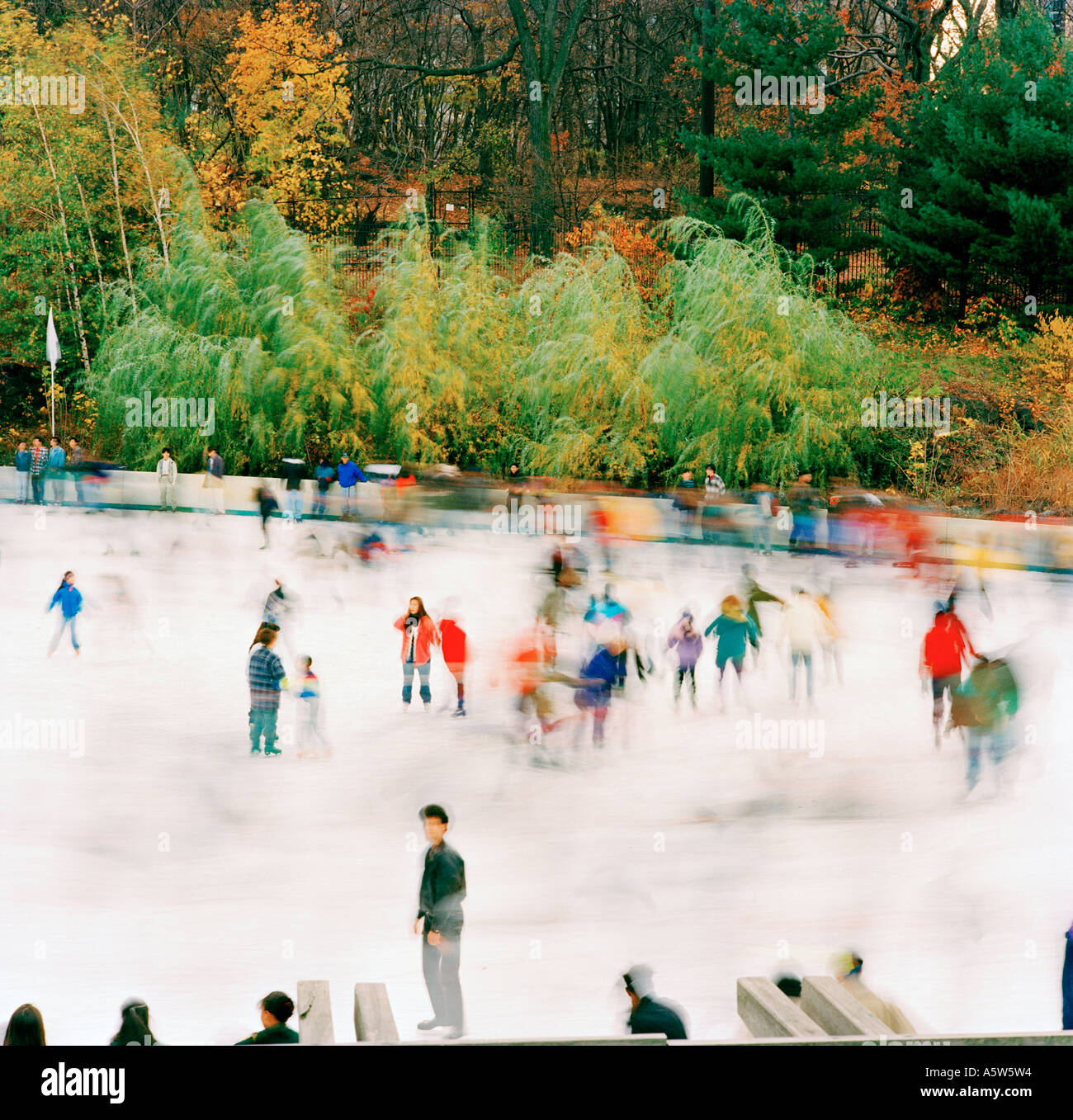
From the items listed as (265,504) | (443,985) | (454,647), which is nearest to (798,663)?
(454,647)

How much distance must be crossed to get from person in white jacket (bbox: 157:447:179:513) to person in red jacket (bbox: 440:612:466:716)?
43.6 feet

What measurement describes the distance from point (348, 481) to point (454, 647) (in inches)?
473

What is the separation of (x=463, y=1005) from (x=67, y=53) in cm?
3236

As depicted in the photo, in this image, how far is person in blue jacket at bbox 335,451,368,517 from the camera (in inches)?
923

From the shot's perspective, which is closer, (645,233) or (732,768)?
(732,768)

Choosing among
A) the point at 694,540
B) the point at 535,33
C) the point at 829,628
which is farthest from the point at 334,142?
the point at 829,628

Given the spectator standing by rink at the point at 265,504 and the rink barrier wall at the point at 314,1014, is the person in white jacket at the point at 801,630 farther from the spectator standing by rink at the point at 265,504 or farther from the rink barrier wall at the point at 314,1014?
the spectator standing by rink at the point at 265,504

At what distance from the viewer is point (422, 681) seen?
41.3ft

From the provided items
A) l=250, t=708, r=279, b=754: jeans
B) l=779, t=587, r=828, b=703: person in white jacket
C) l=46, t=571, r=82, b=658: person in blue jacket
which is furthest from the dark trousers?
l=46, t=571, r=82, b=658: person in blue jacket

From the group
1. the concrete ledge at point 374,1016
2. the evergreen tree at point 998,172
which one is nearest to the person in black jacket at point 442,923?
the concrete ledge at point 374,1016

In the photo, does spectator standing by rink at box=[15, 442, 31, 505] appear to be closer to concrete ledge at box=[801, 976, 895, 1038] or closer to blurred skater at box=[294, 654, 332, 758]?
blurred skater at box=[294, 654, 332, 758]

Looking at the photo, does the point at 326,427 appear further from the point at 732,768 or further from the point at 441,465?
the point at 732,768

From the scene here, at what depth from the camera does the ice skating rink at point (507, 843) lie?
7.63 metres

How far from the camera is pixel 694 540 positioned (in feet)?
73.3
